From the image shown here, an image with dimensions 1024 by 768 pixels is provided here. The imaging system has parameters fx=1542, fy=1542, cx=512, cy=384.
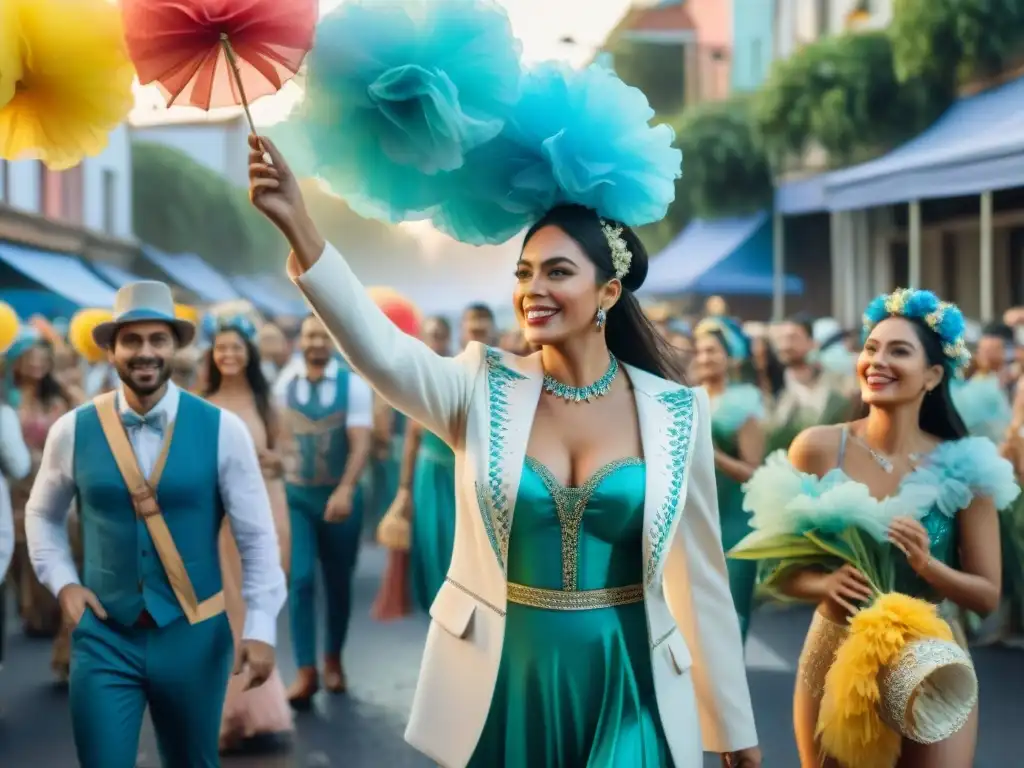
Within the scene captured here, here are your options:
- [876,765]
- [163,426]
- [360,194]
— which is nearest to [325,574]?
[163,426]

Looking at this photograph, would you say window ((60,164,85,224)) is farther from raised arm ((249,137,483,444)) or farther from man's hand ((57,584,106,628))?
raised arm ((249,137,483,444))

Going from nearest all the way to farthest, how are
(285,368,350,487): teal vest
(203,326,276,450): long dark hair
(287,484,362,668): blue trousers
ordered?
(203,326,276,450): long dark hair, (287,484,362,668): blue trousers, (285,368,350,487): teal vest

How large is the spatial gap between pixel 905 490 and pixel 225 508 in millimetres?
2098

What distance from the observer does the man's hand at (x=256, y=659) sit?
182 inches

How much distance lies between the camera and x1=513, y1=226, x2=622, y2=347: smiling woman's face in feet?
12.1

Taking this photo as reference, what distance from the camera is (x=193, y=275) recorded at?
55125mm

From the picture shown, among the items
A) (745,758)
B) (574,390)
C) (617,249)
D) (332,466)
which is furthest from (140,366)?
(332,466)

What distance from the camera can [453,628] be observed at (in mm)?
3609

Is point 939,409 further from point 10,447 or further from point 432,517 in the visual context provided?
point 10,447

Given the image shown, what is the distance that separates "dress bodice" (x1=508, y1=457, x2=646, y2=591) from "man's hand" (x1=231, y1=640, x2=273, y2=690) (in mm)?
1280

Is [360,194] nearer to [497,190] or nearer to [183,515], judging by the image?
[497,190]

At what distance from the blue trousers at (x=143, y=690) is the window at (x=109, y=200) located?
41.0 meters

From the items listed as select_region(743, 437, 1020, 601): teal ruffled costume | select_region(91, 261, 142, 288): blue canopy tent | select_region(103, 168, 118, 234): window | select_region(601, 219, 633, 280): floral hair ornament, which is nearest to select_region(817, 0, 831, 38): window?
select_region(91, 261, 142, 288): blue canopy tent

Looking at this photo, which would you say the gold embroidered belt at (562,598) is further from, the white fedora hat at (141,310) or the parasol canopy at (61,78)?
the white fedora hat at (141,310)
